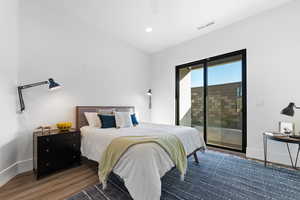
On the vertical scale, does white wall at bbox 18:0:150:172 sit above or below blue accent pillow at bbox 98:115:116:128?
above

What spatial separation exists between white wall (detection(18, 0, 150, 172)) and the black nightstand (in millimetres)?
535

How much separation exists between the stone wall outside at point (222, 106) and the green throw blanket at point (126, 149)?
2123mm

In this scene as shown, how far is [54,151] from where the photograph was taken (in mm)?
2166

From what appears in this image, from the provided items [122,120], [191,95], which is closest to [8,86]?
[122,120]

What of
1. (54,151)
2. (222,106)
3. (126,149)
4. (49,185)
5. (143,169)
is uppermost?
(222,106)

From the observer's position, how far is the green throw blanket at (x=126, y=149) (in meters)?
1.63

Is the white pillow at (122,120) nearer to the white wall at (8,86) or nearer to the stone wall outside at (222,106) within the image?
the white wall at (8,86)

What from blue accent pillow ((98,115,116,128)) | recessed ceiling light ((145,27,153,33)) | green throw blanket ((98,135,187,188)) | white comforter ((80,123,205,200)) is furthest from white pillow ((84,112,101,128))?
recessed ceiling light ((145,27,153,33))

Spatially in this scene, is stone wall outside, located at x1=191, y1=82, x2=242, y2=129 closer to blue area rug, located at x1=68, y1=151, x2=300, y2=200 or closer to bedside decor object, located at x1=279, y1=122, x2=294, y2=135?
→ bedside decor object, located at x1=279, y1=122, x2=294, y2=135

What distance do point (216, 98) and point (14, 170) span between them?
14.4ft

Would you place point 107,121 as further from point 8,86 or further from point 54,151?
point 8,86

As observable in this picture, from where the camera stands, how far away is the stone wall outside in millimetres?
3273

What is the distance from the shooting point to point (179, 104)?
4387mm

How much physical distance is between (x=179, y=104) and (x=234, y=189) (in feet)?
9.22
